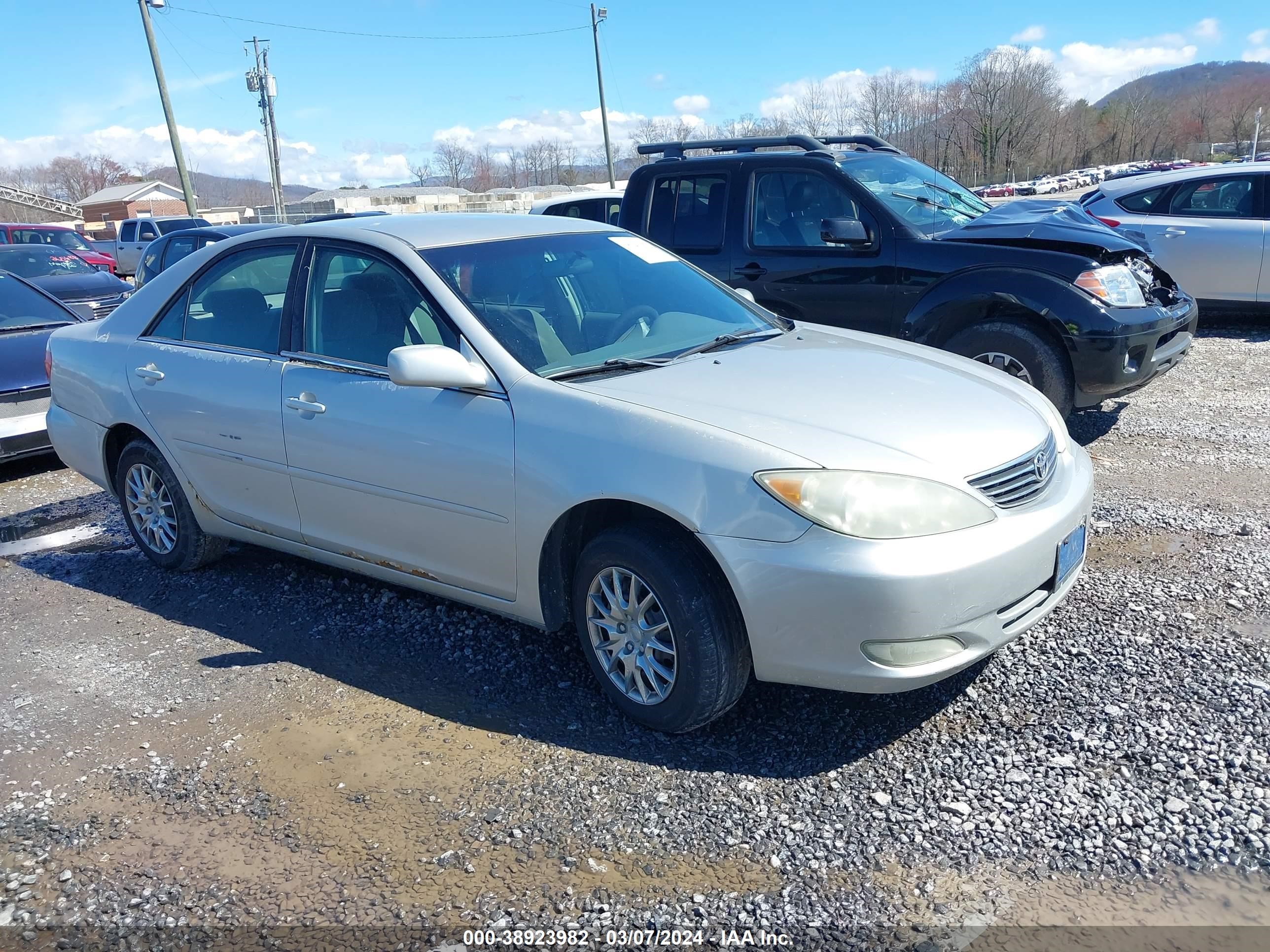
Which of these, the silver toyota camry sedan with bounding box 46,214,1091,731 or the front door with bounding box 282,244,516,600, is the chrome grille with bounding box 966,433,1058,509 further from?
the front door with bounding box 282,244,516,600

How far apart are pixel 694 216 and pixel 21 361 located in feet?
17.1

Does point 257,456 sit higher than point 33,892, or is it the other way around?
point 257,456

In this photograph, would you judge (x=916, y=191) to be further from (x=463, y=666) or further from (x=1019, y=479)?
(x=463, y=666)

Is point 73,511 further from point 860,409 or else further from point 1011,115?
point 1011,115

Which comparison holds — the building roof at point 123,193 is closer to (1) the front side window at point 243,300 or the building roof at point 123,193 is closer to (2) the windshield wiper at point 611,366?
(1) the front side window at point 243,300

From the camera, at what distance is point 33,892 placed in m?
2.82

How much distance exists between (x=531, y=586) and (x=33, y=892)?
5.66 ft

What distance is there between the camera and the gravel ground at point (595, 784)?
261cm

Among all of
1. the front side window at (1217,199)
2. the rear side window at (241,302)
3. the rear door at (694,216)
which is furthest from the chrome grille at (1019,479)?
the front side window at (1217,199)

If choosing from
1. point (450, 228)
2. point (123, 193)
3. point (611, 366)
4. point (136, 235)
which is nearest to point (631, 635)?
point (611, 366)

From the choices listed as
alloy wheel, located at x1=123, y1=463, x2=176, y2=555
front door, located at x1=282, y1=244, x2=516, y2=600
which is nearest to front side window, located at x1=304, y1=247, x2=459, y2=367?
front door, located at x1=282, y1=244, x2=516, y2=600

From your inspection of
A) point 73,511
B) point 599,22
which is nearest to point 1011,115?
point 599,22

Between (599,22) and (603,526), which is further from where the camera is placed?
(599,22)

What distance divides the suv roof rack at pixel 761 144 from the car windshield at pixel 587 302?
2.94m
